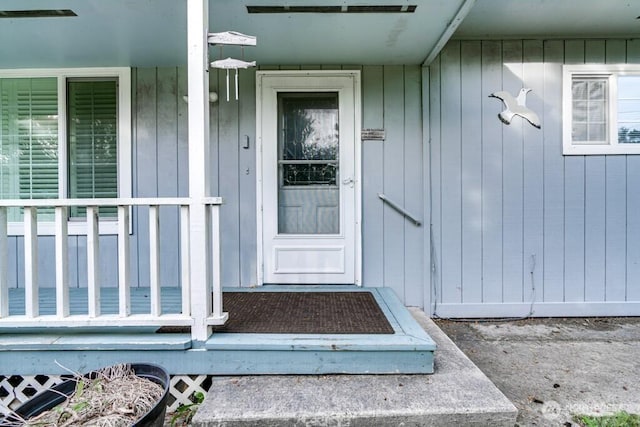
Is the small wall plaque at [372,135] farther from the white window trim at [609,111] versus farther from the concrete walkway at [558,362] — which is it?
the concrete walkway at [558,362]

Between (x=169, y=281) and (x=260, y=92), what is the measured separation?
1.85 meters

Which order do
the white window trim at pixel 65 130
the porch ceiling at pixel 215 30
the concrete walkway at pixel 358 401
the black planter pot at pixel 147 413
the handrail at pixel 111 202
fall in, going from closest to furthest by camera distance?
the black planter pot at pixel 147 413
the concrete walkway at pixel 358 401
the handrail at pixel 111 202
the porch ceiling at pixel 215 30
the white window trim at pixel 65 130

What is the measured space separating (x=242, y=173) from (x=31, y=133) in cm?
188

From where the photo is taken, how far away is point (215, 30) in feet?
8.07

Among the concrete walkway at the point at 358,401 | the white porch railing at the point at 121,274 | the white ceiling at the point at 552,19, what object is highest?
the white ceiling at the point at 552,19

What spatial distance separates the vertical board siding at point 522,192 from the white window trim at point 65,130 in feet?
8.71

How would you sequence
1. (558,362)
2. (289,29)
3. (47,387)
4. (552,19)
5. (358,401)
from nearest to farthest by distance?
(358,401), (47,387), (558,362), (289,29), (552,19)

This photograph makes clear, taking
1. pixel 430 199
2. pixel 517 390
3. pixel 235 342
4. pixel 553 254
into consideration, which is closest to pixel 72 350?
pixel 235 342

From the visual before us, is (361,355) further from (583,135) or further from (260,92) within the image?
(583,135)

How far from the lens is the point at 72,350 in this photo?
6.07 feet

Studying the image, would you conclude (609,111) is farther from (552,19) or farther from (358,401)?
(358,401)

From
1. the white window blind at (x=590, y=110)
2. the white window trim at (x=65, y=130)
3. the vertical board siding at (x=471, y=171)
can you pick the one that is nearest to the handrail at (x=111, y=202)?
the white window trim at (x=65, y=130)

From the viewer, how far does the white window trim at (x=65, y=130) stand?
9.86ft

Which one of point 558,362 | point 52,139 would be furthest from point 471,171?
point 52,139
